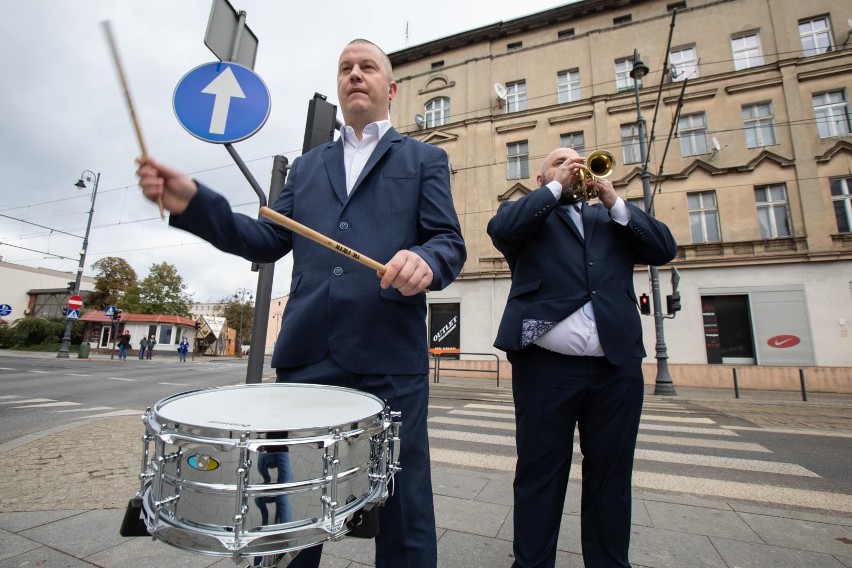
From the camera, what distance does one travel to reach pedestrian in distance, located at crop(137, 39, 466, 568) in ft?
4.10

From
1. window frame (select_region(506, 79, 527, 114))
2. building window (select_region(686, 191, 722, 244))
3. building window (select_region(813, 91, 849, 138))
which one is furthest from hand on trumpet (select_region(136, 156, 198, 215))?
building window (select_region(813, 91, 849, 138))

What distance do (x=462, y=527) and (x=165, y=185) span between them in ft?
8.15

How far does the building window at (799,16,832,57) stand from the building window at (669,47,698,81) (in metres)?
3.54

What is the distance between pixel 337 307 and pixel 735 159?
19010 mm

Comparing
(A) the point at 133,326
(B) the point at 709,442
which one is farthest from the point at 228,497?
(A) the point at 133,326

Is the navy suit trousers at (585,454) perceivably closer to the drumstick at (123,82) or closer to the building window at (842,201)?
the drumstick at (123,82)

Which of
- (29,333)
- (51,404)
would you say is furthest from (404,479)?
(29,333)

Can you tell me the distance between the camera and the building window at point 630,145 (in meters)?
16.9

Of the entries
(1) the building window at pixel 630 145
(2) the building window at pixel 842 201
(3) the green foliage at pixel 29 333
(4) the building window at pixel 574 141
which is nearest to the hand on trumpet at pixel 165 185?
(1) the building window at pixel 630 145

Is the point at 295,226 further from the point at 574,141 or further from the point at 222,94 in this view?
the point at 574,141

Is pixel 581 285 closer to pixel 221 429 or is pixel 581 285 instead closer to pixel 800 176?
pixel 221 429

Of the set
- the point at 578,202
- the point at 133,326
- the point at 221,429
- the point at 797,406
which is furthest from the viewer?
the point at 133,326

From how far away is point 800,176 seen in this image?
14.5 m

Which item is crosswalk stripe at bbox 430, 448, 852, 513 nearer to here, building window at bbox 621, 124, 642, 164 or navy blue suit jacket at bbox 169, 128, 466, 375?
navy blue suit jacket at bbox 169, 128, 466, 375
